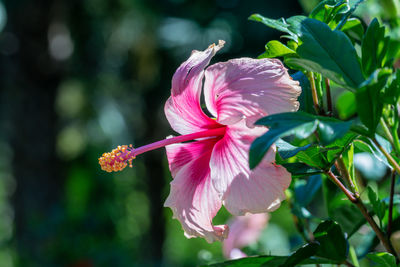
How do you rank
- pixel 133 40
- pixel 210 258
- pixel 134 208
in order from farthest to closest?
pixel 134 208
pixel 133 40
pixel 210 258

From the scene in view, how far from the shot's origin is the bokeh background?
3725 mm

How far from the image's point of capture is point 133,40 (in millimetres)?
9125

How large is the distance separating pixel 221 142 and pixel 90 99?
945 cm

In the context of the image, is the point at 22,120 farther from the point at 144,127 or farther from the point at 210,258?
the point at 210,258

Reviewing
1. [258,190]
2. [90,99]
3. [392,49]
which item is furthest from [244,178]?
[90,99]

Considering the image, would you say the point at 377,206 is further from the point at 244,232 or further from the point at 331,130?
the point at 244,232

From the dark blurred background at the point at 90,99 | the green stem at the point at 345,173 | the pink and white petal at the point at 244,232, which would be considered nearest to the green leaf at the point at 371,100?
the green stem at the point at 345,173

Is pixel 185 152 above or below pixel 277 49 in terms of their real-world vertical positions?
below

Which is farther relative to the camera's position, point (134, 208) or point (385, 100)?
point (134, 208)

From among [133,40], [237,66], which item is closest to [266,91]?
[237,66]

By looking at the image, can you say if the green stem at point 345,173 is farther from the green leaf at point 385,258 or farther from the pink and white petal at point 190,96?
the pink and white petal at point 190,96

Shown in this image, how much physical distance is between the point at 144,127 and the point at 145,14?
2.46m

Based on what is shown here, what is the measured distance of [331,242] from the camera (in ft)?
1.99

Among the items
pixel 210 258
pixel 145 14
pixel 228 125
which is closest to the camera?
pixel 228 125
